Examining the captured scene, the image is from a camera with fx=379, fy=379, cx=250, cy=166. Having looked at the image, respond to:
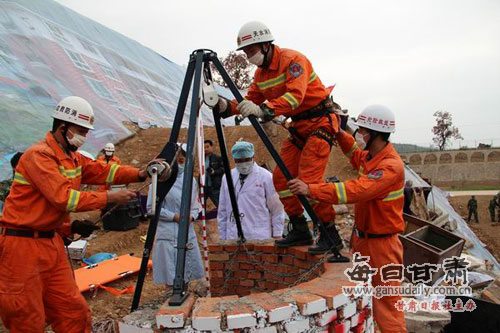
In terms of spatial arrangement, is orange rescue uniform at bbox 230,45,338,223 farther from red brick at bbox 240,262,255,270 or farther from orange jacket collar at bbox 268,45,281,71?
red brick at bbox 240,262,255,270

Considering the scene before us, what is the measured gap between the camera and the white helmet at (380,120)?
3373 millimetres

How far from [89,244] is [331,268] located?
613 cm

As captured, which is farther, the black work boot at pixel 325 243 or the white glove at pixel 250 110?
the black work boot at pixel 325 243

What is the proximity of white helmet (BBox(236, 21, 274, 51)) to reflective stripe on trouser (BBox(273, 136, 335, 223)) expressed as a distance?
0.98 meters

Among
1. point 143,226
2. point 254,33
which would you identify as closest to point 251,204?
point 254,33

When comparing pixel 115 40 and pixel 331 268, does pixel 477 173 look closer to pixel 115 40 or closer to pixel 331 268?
pixel 115 40

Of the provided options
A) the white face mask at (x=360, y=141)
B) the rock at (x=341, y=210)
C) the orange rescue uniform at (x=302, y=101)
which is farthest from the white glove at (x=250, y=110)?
the rock at (x=341, y=210)

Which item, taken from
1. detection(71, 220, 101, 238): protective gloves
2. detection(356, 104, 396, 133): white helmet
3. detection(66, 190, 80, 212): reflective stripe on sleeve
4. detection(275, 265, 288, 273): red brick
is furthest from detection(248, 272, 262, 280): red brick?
detection(66, 190, 80, 212): reflective stripe on sleeve

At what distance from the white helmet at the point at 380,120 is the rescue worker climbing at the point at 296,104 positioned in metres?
0.32

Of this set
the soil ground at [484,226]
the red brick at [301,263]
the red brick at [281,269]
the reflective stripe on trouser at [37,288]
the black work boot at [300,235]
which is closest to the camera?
the reflective stripe on trouser at [37,288]

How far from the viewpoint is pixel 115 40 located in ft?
67.9

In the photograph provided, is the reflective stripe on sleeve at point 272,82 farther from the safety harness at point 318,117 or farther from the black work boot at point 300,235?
the black work boot at point 300,235

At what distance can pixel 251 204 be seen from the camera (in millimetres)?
4910

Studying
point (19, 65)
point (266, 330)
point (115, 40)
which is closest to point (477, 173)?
point (115, 40)
